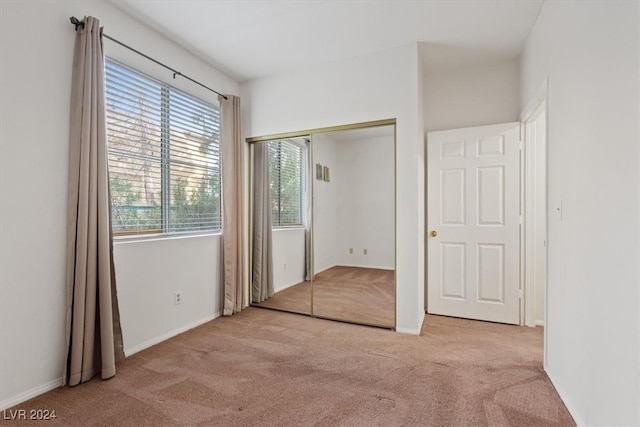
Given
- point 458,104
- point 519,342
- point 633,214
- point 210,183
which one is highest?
point 458,104

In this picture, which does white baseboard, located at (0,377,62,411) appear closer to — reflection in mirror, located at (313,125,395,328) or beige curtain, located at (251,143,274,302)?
beige curtain, located at (251,143,274,302)

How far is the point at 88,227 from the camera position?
204cm

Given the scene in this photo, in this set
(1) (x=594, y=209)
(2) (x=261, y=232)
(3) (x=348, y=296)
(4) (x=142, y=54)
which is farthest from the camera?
(2) (x=261, y=232)

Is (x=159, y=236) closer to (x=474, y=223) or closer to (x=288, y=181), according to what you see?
(x=288, y=181)

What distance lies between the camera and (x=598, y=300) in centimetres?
143

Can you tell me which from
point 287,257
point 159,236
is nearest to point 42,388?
point 159,236

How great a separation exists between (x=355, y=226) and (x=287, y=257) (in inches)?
35.1

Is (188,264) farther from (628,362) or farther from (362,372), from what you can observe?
(628,362)

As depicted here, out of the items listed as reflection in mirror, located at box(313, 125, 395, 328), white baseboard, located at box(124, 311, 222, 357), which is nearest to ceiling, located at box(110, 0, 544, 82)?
reflection in mirror, located at box(313, 125, 395, 328)

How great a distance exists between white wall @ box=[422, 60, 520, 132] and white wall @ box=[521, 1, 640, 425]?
111 centimetres

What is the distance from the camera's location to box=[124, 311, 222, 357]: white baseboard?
2454 mm

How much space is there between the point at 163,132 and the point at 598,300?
A: 3.20 m

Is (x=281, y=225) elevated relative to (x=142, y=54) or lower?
lower

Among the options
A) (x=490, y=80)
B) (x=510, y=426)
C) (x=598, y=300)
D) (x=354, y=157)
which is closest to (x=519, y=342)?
(x=510, y=426)
